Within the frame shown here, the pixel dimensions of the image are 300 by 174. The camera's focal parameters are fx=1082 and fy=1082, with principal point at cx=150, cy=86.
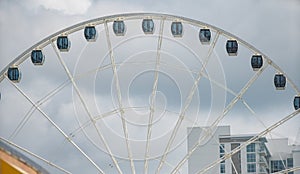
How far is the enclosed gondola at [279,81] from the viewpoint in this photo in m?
40.9

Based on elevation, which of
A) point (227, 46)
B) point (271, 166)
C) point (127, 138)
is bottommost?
point (271, 166)

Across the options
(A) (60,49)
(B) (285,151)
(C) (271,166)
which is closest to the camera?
(A) (60,49)

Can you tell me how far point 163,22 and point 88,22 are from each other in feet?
9.04

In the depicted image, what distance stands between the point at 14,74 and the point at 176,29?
6.12 meters

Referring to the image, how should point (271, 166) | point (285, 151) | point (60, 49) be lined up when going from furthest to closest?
1. point (271, 166)
2. point (285, 151)
3. point (60, 49)

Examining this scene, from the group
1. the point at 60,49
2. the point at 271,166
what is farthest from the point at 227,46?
the point at 271,166

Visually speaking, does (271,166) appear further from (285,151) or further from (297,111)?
(297,111)

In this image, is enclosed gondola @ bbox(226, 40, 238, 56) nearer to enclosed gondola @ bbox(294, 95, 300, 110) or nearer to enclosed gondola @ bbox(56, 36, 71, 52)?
enclosed gondola @ bbox(294, 95, 300, 110)

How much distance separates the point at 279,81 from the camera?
1608 inches

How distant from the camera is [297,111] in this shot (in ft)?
136

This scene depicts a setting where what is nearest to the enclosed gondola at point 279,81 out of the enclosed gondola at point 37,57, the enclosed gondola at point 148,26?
the enclosed gondola at point 148,26

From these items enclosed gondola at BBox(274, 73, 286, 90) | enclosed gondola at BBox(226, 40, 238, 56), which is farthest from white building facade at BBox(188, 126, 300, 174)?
enclosed gondola at BBox(226, 40, 238, 56)

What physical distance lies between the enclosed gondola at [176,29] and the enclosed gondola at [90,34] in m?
2.79

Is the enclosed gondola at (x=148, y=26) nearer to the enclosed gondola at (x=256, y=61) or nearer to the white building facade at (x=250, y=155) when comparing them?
the enclosed gondola at (x=256, y=61)
